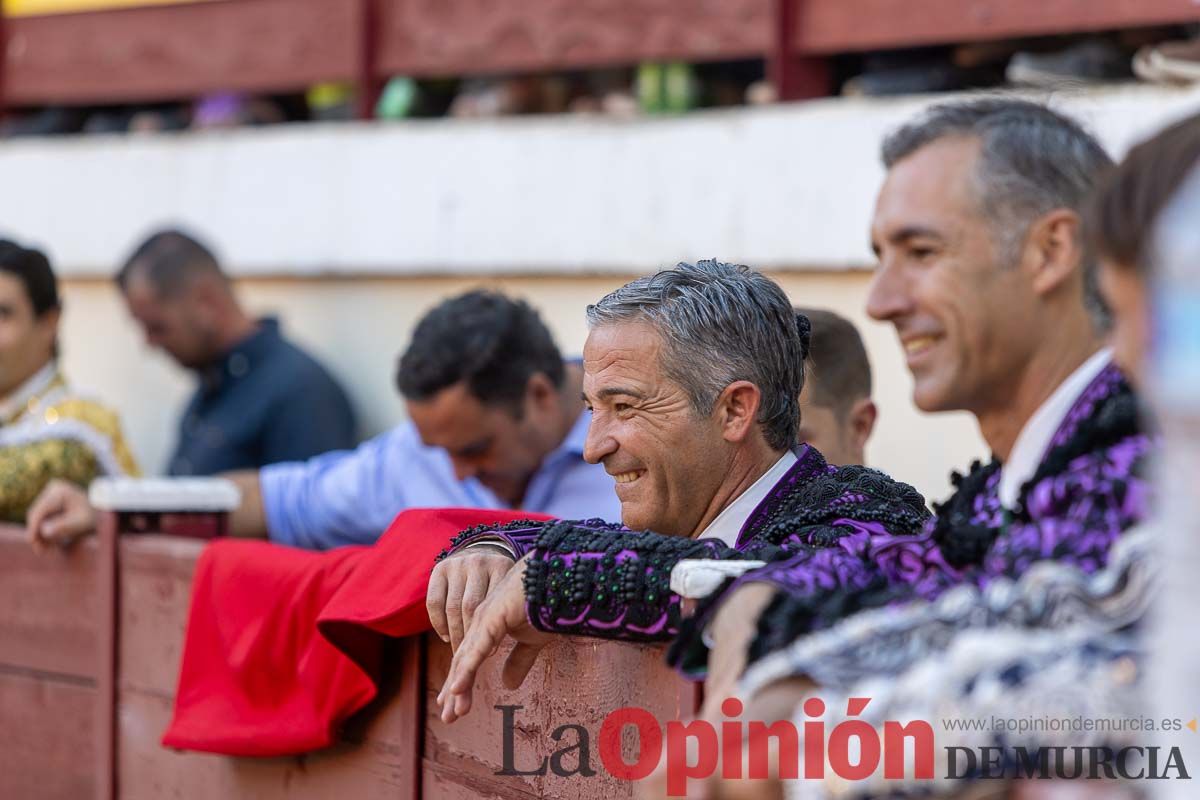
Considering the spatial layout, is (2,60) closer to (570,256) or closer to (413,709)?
(570,256)

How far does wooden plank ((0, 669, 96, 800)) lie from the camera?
16.1ft

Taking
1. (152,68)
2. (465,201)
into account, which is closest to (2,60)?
(152,68)

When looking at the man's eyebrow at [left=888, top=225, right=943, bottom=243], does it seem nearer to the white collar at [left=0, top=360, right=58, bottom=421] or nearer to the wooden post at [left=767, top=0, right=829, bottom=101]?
the wooden post at [left=767, top=0, right=829, bottom=101]

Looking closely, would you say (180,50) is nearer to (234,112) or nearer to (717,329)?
(234,112)

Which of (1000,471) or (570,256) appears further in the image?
(570,256)

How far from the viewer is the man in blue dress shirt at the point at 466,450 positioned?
15.3 feet

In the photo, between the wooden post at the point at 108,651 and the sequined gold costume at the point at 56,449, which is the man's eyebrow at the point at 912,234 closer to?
the wooden post at the point at 108,651

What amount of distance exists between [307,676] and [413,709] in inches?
10.8

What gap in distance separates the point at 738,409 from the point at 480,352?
5.79ft

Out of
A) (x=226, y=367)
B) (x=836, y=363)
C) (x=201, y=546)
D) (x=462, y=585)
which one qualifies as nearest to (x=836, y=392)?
(x=836, y=363)

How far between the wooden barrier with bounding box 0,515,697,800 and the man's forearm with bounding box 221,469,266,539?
37 centimetres

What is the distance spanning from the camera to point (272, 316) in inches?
268

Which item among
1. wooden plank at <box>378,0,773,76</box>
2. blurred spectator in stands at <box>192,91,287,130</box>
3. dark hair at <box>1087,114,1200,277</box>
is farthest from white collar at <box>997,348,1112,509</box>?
blurred spectator in stands at <box>192,91,287,130</box>

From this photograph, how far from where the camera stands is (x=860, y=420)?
4066 millimetres
